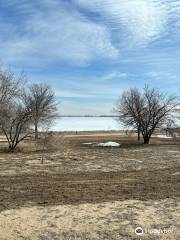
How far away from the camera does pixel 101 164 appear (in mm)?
18281

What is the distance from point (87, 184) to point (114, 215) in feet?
13.0

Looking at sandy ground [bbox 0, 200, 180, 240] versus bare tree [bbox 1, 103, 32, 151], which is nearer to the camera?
sandy ground [bbox 0, 200, 180, 240]

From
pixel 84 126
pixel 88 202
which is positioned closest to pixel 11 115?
pixel 88 202

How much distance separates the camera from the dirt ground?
7.77m

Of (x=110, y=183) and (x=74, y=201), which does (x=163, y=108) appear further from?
(x=74, y=201)

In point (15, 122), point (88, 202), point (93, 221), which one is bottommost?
point (93, 221)

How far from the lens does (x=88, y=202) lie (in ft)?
33.0

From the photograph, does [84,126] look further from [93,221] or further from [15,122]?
[93,221]

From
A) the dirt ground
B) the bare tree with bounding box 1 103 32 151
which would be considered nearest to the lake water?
the bare tree with bounding box 1 103 32 151

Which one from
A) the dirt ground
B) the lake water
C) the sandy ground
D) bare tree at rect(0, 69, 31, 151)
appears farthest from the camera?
the lake water

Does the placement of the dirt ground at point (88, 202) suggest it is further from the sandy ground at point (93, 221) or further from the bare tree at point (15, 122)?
the bare tree at point (15, 122)

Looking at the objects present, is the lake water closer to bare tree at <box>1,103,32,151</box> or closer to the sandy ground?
bare tree at <box>1,103,32,151</box>

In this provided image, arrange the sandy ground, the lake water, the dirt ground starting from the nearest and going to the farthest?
1. the sandy ground
2. the dirt ground
3. the lake water

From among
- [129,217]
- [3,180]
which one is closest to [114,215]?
[129,217]
